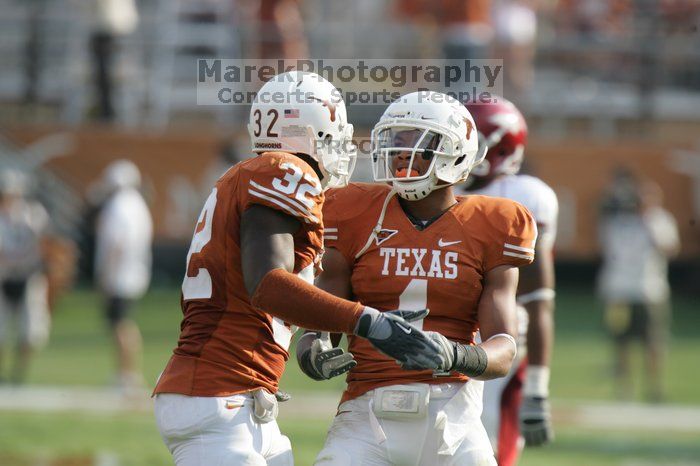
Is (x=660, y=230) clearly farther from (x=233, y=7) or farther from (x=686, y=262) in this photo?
(x=233, y=7)

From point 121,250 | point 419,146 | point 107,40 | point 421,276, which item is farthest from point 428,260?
point 107,40

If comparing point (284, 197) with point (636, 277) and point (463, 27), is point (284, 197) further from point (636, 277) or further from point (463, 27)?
point (463, 27)

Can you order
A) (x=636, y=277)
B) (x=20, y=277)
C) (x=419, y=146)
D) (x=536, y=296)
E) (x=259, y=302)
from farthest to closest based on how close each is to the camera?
(x=20, y=277), (x=636, y=277), (x=536, y=296), (x=419, y=146), (x=259, y=302)

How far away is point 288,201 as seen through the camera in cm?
384

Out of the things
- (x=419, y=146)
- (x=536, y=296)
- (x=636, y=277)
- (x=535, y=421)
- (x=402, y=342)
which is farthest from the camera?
(x=636, y=277)

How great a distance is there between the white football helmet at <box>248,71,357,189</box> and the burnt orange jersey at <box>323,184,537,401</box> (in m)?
0.23

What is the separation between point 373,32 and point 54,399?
770 centimetres

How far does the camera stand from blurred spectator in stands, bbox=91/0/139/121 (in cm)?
1612

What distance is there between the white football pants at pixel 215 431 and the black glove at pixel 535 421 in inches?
64.2

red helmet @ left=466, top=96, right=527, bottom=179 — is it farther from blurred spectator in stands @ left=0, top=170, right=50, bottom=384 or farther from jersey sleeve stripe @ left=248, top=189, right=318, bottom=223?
blurred spectator in stands @ left=0, top=170, right=50, bottom=384

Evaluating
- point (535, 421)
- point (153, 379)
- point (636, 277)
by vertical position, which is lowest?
point (153, 379)

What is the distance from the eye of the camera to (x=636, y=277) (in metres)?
12.1

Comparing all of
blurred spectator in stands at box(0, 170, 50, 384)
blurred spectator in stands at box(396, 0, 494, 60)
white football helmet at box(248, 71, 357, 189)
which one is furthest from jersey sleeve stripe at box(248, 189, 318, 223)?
blurred spectator in stands at box(396, 0, 494, 60)

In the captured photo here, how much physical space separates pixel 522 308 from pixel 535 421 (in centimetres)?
51
